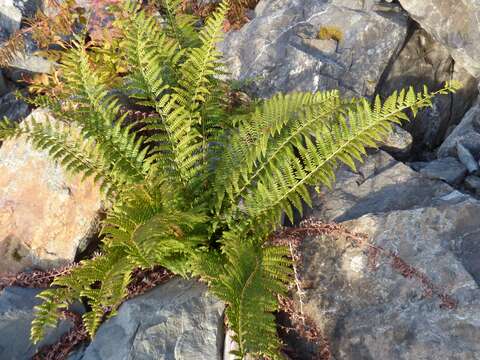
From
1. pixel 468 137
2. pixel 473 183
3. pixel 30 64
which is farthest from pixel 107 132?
pixel 468 137

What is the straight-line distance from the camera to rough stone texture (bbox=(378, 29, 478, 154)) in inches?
230

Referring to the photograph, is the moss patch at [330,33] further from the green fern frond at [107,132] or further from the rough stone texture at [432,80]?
the green fern frond at [107,132]

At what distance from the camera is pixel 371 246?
11.2ft

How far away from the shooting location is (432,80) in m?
Result: 5.92

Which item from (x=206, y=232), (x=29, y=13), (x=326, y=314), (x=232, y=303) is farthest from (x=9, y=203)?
(x=29, y=13)

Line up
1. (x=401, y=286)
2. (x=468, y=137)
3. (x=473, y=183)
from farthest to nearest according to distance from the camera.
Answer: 1. (x=468, y=137)
2. (x=473, y=183)
3. (x=401, y=286)

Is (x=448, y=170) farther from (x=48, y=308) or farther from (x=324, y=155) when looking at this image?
(x=48, y=308)

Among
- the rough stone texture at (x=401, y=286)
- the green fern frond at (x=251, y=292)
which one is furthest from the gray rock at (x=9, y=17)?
the rough stone texture at (x=401, y=286)

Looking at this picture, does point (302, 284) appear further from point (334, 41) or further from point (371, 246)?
point (334, 41)

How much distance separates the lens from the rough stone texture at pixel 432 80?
5.84 meters

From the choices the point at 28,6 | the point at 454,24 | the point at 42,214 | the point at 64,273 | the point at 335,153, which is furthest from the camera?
the point at 28,6

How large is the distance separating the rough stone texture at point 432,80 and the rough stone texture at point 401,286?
2024mm

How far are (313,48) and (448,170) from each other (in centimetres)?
195

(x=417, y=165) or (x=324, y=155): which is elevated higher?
(x=324, y=155)
